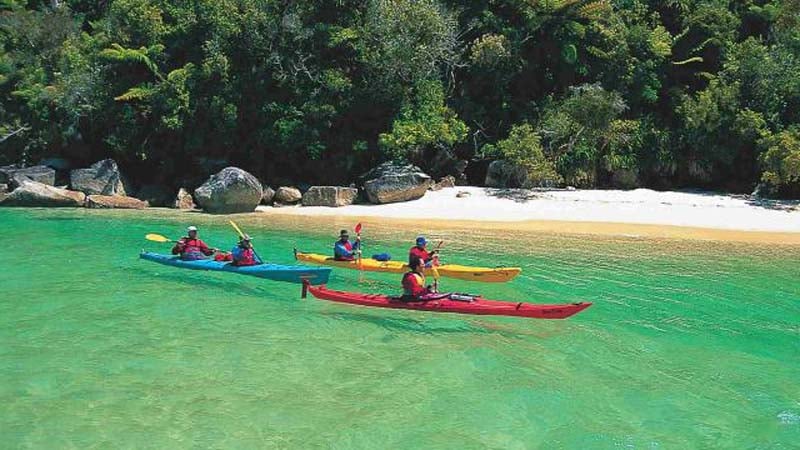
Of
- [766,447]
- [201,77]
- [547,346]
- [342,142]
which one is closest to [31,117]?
[201,77]

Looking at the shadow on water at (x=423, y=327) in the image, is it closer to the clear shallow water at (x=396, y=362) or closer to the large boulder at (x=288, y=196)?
the clear shallow water at (x=396, y=362)

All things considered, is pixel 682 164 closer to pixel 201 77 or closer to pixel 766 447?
pixel 201 77

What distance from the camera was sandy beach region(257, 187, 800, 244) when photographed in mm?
21531

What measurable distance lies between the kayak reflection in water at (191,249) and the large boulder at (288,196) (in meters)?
12.3

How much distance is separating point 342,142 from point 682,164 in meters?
14.6

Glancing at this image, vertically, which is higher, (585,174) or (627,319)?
(585,174)

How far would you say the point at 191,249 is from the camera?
1602 cm

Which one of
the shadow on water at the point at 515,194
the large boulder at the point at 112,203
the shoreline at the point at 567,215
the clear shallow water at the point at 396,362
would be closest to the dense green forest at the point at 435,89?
the shadow on water at the point at 515,194

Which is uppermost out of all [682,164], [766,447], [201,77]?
[201,77]

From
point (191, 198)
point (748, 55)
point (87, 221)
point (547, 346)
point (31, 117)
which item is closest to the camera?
point (547, 346)

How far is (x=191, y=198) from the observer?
1156 inches

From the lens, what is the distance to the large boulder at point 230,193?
87.0 feet

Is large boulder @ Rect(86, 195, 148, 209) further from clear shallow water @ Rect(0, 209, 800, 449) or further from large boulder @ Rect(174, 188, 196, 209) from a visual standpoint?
clear shallow water @ Rect(0, 209, 800, 449)

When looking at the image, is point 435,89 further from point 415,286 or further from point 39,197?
point 415,286
